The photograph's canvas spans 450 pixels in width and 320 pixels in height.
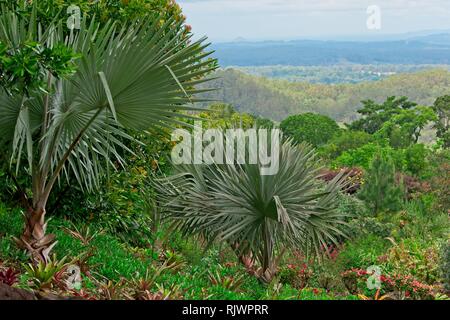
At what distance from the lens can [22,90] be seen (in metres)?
4.75

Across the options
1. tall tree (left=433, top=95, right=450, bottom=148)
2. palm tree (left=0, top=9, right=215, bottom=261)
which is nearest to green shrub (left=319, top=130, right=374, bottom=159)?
tall tree (left=433, top=95, right=450, bottom=148)

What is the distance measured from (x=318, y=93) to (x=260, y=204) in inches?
2303

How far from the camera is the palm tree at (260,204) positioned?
7.66 m

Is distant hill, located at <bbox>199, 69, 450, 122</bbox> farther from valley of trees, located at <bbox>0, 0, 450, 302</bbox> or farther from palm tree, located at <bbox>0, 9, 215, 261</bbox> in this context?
palm tree, located at <bbox>0, 9, 215, 261</bbox>

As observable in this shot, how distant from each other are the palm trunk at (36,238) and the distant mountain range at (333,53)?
57825mm

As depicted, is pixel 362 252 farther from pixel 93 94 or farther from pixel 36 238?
pixel 93 94

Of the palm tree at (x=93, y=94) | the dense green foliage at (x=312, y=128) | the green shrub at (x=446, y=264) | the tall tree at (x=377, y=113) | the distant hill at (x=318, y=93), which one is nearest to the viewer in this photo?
the palm tree at (x=93, y=94)

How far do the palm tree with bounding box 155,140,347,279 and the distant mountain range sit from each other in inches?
2178

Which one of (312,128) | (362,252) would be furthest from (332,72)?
(362,252)

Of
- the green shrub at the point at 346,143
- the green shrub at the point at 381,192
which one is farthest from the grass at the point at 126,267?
the green shrub at the point at 346,143

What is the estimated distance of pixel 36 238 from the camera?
587 centimetres

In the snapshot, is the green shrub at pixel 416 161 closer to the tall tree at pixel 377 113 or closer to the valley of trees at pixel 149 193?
the valley of trees at pixel 149 193

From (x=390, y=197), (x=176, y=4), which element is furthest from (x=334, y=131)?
(x=176, y=4)
